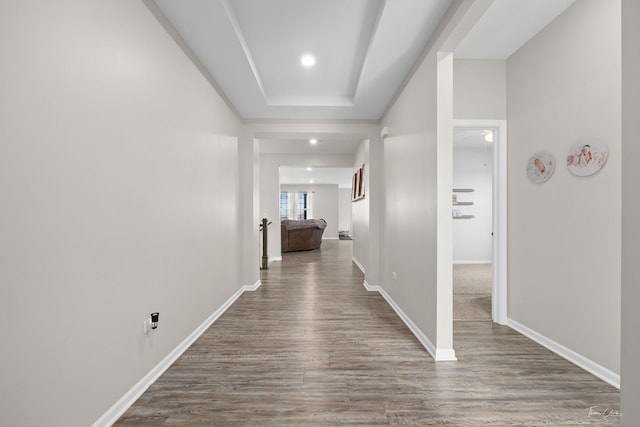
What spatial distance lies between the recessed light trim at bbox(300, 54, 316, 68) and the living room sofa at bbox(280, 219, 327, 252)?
5.62m

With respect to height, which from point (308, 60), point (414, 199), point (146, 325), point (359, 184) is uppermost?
point (308, 60)

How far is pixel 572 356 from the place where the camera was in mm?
2088

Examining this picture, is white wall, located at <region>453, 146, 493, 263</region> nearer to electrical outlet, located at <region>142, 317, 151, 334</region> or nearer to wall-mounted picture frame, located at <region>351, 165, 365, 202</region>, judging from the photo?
wall-mounted picture frame, located at <region>351, 165, 365, 202</region>

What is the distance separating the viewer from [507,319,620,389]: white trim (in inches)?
71.7

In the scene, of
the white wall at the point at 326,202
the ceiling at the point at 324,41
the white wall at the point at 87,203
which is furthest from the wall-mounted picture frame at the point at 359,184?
the white wall at the point at 326,202

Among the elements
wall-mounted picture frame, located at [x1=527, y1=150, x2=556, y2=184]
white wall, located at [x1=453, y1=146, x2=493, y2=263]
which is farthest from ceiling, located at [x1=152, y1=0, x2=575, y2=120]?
white wall, located at [x1=453, y1=146, x2=493, y2=263]

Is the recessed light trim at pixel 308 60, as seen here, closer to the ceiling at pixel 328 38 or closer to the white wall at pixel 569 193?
the ceiling at pixel 328 38

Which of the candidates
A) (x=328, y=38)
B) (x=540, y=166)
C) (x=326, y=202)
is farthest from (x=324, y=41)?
(x=326, y=202)

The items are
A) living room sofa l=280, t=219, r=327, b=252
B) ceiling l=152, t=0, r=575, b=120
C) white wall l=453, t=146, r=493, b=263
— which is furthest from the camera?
living room sofa l=280, t=219, r=327, b=252

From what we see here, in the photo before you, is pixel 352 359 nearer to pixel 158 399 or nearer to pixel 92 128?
pixel 158 399

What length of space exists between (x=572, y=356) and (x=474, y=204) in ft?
15.6

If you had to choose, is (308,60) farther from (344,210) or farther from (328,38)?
(344,210)

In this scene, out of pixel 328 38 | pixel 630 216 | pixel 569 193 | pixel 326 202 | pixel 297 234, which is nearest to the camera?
pixel 630 216

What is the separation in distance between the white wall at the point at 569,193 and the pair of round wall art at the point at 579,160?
0.13 feet
